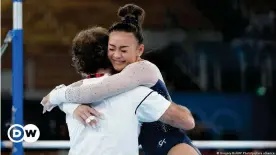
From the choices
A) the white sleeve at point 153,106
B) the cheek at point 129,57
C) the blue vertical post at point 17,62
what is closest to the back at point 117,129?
the white sleeve at point 153,106

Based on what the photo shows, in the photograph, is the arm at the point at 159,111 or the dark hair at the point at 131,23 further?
the dark hair at the point at 131,23

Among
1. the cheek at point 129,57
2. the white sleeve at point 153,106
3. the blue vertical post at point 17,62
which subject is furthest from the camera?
the blue vertical post at point 17,62

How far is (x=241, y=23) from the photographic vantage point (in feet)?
7.61

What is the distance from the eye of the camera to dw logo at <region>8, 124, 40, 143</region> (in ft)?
A: 7.11

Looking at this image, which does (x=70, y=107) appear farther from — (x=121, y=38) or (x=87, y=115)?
(x=121, y=38)

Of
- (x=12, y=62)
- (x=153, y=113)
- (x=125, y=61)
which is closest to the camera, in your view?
(x=153, y=113)

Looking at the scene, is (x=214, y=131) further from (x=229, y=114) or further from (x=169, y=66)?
(x=169, y=66)

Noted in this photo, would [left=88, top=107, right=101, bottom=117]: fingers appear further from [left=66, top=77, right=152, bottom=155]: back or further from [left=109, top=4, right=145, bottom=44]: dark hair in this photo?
[left=109, top=4, right=145, bottom=44]: dark hair

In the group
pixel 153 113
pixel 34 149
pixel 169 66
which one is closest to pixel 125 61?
pixel 153 113

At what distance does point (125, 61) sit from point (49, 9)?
1.06 metres

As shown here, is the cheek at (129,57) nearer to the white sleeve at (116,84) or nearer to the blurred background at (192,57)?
the white sleeve at (116,84)

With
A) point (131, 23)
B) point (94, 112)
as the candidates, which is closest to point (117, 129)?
point (94, 112)

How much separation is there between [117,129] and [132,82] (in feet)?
0.36

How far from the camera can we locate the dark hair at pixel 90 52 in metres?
1.25
